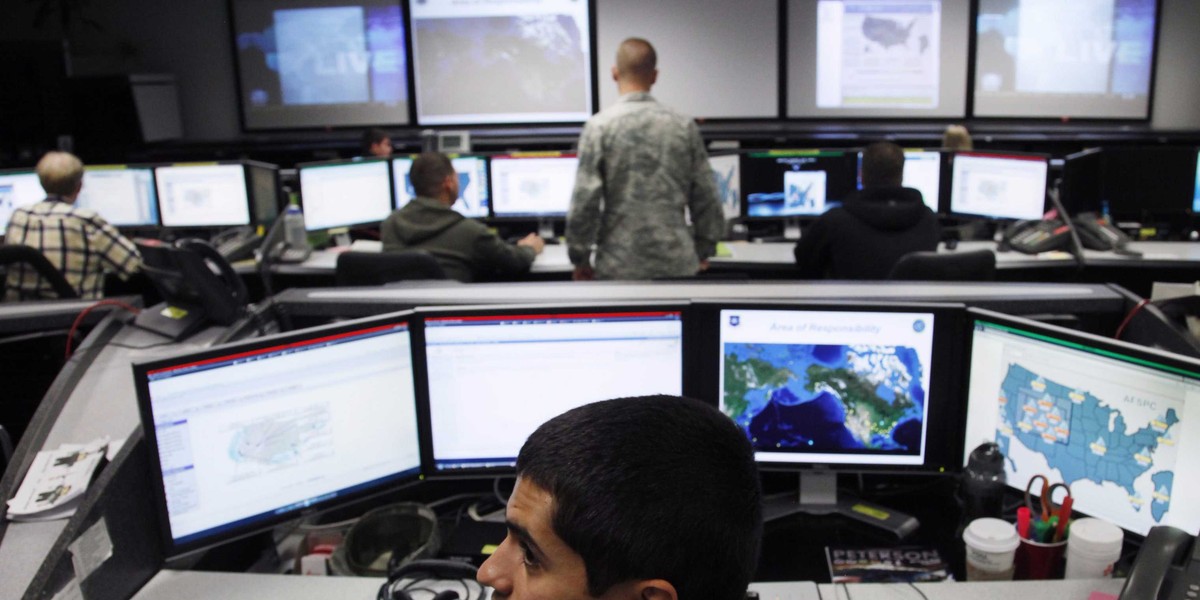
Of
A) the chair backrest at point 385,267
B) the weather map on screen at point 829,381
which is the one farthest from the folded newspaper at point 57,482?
the chair backrest at point 385,267

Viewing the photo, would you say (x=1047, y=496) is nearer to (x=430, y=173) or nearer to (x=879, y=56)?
(x=430, y=173)

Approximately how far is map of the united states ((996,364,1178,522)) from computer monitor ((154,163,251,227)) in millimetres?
3959

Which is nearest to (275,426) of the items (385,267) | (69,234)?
(385,267)

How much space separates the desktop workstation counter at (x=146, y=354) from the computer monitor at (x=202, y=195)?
3.00 meters

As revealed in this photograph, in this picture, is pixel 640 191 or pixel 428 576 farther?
pixel 640 191

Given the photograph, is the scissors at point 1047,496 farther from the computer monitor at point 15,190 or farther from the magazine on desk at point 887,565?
the computer monitor at point 15,190

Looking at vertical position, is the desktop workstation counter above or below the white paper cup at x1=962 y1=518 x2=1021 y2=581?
above

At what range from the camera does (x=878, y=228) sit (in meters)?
3.36

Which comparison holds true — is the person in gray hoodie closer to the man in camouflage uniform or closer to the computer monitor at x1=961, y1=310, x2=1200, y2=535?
the man in camouflage uniform

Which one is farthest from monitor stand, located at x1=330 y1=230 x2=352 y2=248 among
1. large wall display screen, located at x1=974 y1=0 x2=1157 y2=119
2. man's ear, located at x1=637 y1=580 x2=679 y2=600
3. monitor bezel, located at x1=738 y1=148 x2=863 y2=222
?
large wall display screen, located at x1=974 y1=0 x2=1157 y2=119

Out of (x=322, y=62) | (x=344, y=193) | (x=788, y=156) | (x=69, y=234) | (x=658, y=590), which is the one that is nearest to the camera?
(x=658, y=590)

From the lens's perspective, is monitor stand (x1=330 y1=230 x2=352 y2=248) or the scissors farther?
monitor stand (x1=330 y1=230 x2=352 y2=248)

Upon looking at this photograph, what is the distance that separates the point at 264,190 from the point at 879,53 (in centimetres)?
446

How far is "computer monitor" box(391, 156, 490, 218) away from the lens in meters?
4.58
